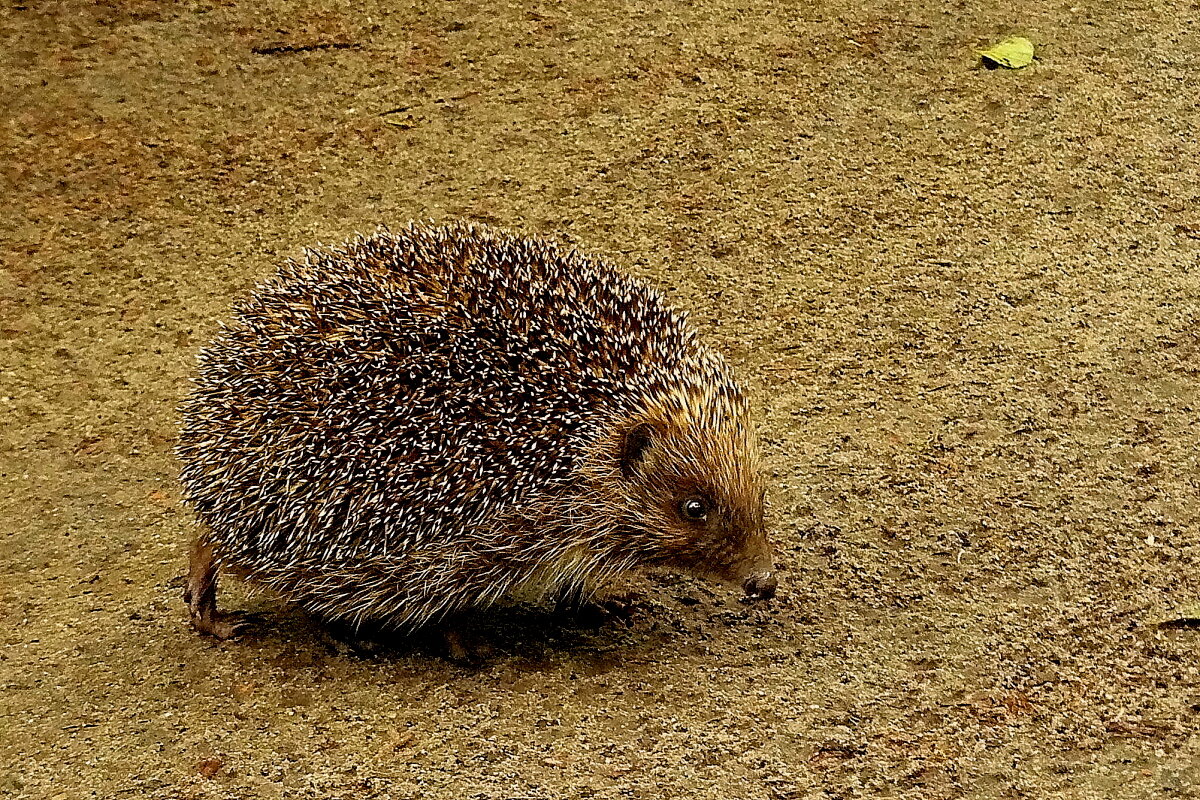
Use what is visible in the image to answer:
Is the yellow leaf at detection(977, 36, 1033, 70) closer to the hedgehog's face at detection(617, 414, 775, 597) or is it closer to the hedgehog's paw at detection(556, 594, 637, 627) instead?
the hedgehog's face at detection(617, 414, 775, 597)

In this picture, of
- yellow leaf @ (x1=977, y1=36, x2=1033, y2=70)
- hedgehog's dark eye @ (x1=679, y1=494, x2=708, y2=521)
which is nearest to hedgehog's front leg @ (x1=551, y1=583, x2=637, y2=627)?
hedgehog's dark eye @ (x1=679, y1=494, x2=708, y2=521)

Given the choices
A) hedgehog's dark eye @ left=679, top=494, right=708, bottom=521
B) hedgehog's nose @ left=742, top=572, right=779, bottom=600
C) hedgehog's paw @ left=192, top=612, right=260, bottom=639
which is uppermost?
hedgehog's dark eye @ left=679, top=494, right=708, bottom=521

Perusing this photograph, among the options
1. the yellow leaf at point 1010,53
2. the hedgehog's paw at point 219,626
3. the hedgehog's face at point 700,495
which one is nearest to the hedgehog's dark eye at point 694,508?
the hedgehog's face at point 700,495

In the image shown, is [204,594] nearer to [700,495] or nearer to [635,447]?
[635,447]

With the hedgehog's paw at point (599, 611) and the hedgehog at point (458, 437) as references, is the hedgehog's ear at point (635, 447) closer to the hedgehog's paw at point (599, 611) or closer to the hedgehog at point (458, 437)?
the hedgehog at point (458, 437)

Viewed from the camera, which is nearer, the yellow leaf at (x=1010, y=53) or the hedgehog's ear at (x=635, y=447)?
the hedgehog's ear at (x=635, y=447)

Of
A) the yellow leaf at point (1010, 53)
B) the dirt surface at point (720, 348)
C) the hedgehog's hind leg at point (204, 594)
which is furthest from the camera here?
the yellow leaf at point (1010, 53)

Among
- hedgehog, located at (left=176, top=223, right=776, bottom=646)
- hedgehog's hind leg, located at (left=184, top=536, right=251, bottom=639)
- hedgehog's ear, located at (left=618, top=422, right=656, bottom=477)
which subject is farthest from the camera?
hedgehog's hind leg, located at (left=184, top=536, right=251, bottom=639)

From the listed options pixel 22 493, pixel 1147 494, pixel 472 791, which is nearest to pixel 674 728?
pixel 472 791
